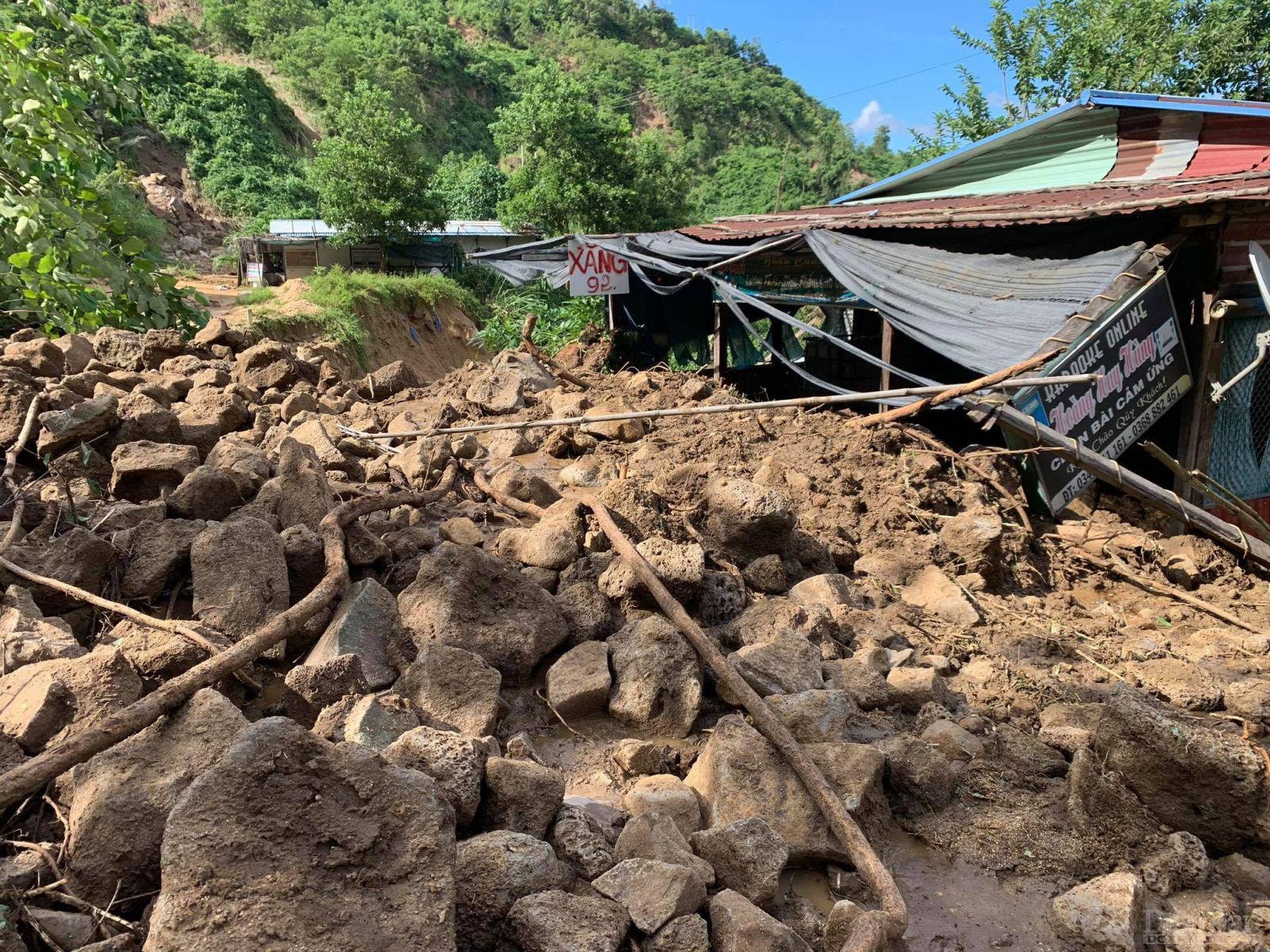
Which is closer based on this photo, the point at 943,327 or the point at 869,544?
the point at 869,544

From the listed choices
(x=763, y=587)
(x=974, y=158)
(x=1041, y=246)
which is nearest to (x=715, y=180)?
(x=974, y=158)

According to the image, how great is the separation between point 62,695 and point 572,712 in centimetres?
153

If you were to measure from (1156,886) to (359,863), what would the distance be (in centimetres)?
213

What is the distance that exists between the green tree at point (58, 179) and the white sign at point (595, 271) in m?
4.97

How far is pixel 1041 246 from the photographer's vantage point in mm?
7293

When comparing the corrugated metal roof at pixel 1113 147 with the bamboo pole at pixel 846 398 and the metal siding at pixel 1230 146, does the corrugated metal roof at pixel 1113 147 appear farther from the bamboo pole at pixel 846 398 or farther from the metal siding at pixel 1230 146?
the bamboo pole at pixel 846 398

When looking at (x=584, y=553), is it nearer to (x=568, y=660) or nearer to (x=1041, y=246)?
(x=568, y=660)

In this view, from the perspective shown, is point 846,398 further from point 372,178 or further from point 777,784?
Result: point 372,178

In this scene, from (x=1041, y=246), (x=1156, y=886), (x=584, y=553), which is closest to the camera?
(x=1156, y=886)

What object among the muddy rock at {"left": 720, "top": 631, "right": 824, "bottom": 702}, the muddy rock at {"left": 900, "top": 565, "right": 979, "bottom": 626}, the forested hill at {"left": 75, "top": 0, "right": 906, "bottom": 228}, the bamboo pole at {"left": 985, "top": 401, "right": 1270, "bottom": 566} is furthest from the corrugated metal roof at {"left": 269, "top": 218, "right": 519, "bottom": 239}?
the muddy rock at {"left": 720, "top": 631, "right": 824, "bottom": 702}

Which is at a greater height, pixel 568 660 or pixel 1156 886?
pixel 568 660

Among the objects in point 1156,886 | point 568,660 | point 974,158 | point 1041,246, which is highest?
point 974,158

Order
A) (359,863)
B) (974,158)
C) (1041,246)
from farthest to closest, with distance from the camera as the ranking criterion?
1. (974,158)
2. (1041,246)
3. (359,863)

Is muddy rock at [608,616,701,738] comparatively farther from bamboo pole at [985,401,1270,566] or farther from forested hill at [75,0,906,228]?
forested hill at [75,0,906,228]
